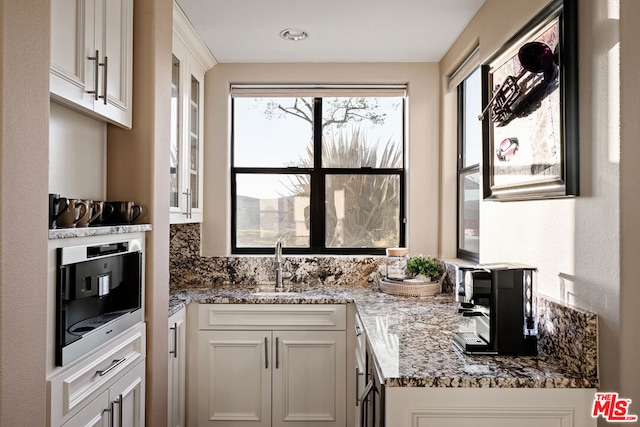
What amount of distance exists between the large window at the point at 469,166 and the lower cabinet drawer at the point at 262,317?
0.94m

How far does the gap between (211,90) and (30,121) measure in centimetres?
224

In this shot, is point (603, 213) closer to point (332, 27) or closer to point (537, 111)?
point (537, 111)

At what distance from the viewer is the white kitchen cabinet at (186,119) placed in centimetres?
275

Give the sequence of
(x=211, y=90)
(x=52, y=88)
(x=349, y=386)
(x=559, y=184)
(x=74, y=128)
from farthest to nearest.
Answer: (x=211, y=90) < (x=349, y=386) < (x=74, y=128) < (x=559, y=184) < (x=52, y=88)

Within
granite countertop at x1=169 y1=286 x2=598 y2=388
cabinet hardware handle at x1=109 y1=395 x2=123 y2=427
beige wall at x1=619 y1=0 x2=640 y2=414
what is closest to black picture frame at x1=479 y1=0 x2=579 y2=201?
beige wall at x1=619 y1=0 x2=640 y2=414

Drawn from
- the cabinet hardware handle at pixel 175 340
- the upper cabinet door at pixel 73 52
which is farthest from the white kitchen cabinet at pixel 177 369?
the upper cabinet door at pixel 73 52

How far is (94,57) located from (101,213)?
0.58m

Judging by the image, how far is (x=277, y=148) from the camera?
11.7 ft

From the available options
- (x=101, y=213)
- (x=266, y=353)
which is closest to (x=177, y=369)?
(x=266, y=353)

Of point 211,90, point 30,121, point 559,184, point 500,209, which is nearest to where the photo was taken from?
point 30,121

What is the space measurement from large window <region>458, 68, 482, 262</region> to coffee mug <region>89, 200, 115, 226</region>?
2018 millimetres

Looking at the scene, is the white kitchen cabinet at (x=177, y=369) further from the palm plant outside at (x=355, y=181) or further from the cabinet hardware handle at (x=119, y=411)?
the palm plant outside at (x=355, y=181)

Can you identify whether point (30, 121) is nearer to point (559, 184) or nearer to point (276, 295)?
point (559, 184)

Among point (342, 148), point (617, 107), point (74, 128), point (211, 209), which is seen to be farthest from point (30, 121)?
point (342, 148)
